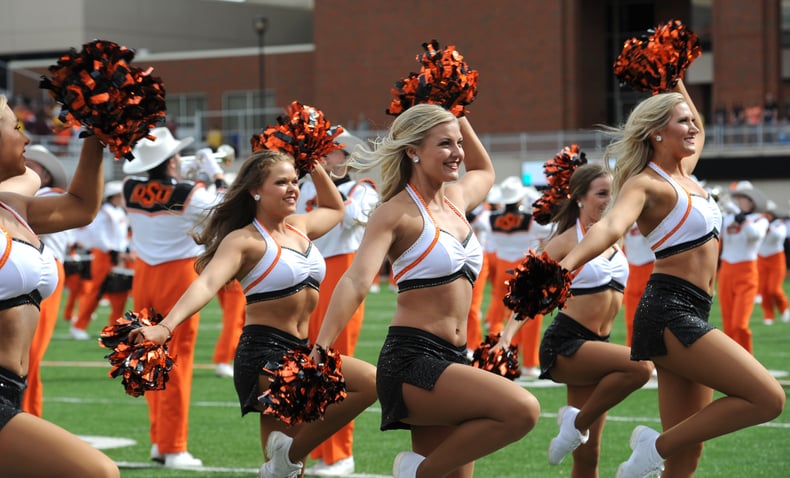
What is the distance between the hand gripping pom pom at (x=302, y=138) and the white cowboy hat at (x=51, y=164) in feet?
6.40

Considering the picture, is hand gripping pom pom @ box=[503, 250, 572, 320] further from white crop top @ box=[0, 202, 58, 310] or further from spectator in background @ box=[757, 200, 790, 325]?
spectator in background @ box=[757, 200, 790, 325]

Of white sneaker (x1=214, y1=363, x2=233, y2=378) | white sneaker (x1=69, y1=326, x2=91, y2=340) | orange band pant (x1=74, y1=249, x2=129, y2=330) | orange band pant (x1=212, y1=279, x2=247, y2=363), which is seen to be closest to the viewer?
orange band pant (x1=212, y1=279, x2=247, y2=363)

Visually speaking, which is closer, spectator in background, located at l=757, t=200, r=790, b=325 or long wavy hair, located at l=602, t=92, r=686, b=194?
long wavy hair, located at l=602, t=92, r=686, b=194

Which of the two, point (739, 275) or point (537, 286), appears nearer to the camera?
point (537, 286)

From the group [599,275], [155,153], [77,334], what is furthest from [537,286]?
[77,334]

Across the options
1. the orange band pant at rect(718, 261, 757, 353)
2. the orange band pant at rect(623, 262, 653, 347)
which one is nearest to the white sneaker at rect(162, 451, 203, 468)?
the orange band pant at rect(623, 262, 653, 347)

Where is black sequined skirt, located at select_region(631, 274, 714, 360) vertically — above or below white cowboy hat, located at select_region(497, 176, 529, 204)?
above

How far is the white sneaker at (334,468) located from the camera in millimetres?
7004

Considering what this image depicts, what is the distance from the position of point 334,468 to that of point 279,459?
1812 millimetres

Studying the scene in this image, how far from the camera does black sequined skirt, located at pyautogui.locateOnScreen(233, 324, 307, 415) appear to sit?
5.32 meters

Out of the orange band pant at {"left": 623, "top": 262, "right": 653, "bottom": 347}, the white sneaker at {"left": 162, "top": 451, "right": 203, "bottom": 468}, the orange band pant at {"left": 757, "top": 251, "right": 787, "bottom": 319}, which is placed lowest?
the orange band pant at {"left": 757, "top": 251, "right": 787, "bottom": 319}

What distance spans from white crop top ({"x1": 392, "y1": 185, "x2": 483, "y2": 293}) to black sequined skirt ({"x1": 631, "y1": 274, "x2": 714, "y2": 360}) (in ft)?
2.78

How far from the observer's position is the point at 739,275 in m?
12.7

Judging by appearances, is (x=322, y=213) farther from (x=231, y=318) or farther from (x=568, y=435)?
(x=231, y=318)
